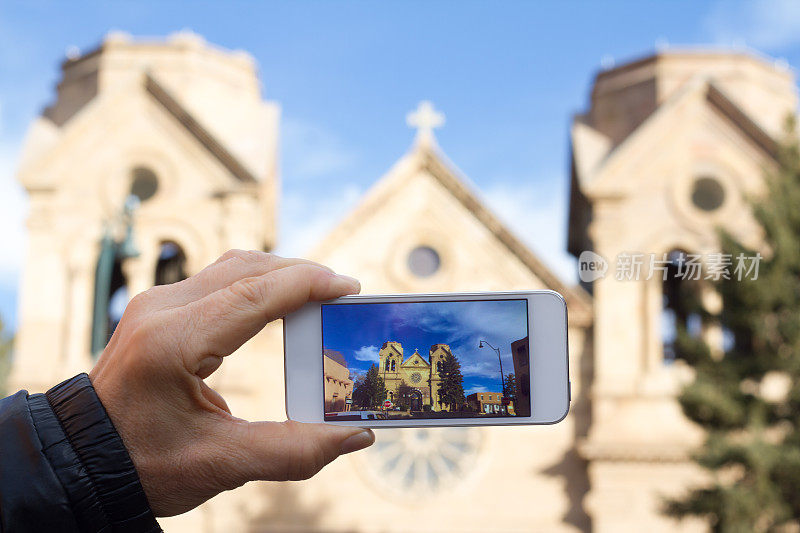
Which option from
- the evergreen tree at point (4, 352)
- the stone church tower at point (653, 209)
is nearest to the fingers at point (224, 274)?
the stone church tower at point (653, 209)

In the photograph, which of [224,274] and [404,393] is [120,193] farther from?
[224,274]

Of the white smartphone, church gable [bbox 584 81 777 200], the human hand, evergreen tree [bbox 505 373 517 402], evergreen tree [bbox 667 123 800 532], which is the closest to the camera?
the human hand

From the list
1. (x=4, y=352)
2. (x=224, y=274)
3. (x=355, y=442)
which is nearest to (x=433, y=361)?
(x=355, y=442)

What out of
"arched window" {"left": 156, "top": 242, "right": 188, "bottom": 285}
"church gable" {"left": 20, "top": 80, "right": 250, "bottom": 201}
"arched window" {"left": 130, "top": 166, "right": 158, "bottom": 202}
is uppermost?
"church gable" {"left": 20, "top": 80, "right": 250, "bottom": 201}

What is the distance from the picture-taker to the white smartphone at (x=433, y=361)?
2.36m

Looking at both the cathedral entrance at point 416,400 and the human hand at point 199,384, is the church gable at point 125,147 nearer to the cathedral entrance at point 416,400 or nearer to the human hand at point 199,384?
the cathedral entrance at point 416,400

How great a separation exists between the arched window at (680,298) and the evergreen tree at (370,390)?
15106 mm

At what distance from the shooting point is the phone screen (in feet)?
7.83

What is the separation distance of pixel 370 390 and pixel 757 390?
15.8 metres

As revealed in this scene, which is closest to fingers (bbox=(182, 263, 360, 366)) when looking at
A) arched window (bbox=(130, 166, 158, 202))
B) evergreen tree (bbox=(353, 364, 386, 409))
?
evergreen tree (bbox=(353, 364, 386, 409))

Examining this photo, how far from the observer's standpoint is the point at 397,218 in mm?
21062

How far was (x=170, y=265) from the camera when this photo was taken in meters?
23.0

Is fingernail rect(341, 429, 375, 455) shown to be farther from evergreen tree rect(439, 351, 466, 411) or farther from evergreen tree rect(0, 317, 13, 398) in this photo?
evergreen tree rect(0, 317, 13, 398)

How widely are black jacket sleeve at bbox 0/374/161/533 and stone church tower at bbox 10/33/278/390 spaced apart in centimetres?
1834
